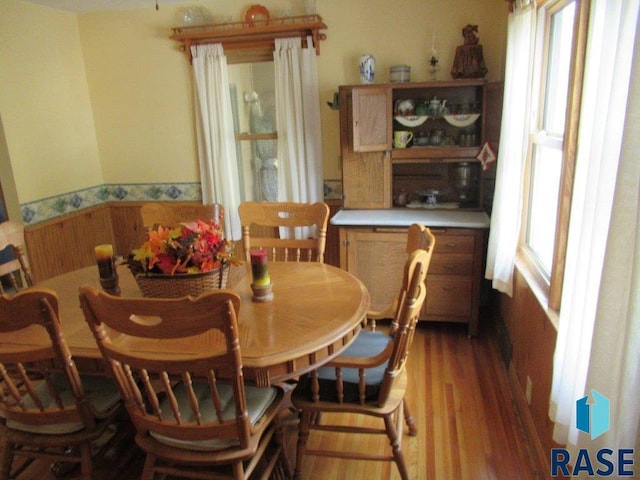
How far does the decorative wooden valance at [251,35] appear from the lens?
3.29m

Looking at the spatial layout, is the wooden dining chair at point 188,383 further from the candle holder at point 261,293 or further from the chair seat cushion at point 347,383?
the candle holder at point 261,293

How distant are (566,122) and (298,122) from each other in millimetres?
2148

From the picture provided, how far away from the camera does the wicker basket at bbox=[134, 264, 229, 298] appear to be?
172 centimetres

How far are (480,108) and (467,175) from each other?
47cm

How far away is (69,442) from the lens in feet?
5.18

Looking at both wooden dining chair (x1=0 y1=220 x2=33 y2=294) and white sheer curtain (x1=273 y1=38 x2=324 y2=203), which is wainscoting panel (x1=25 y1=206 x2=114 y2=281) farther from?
white sheer curtain (x1=273 y1=38 x2=324 y2=203)

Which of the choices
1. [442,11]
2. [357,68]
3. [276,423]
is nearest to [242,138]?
[357,68]

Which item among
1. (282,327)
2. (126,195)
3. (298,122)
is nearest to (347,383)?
(282,327)

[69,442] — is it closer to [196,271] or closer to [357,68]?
[196,271]

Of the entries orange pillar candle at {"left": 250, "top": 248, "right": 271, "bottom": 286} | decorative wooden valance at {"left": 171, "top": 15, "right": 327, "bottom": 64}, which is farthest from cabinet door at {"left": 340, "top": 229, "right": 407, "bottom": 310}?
decorative wooden valance at {"left": 171, "top": 15, "right": 327, "bottom": 64}

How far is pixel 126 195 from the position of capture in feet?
13.3

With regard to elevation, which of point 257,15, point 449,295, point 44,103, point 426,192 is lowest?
point 449,295

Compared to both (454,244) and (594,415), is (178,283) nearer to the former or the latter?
(594,415)

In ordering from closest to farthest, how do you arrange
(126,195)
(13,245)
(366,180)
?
(13,245)
(366,180)
(126,195)
